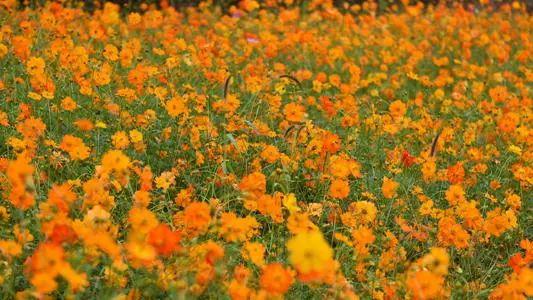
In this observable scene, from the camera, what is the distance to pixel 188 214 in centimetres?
203

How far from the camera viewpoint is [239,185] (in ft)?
8.86

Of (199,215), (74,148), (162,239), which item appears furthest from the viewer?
(74,148)

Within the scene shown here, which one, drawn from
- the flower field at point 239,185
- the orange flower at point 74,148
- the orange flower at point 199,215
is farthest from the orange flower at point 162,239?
the orange flower at point 74,148

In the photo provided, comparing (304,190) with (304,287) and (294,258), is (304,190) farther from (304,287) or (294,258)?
(294,258)

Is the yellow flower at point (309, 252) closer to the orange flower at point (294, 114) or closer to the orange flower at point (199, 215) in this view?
the orange flower at point (199, 215)

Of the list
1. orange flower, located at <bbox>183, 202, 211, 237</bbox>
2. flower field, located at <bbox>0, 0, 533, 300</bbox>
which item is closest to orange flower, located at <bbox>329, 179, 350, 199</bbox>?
flower field, located at <bbox>0, 0, 533, 300</bbox>

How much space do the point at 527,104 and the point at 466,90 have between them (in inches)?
25.2

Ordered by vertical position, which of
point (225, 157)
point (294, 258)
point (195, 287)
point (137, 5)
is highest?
point (294, 258)

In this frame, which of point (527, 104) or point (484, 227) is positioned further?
point (527, 104)

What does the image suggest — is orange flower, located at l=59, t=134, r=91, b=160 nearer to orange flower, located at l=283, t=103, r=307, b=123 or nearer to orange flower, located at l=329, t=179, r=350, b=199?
orange flower, located at l=329, t=179, r=350, b=199

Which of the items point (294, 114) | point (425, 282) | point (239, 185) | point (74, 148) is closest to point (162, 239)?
point (425, 282)

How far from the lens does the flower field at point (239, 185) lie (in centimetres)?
196

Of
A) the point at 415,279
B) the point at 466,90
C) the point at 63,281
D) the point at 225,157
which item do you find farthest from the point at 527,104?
the point at 63,281

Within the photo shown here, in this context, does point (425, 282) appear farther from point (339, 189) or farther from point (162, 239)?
point (339, 189)
